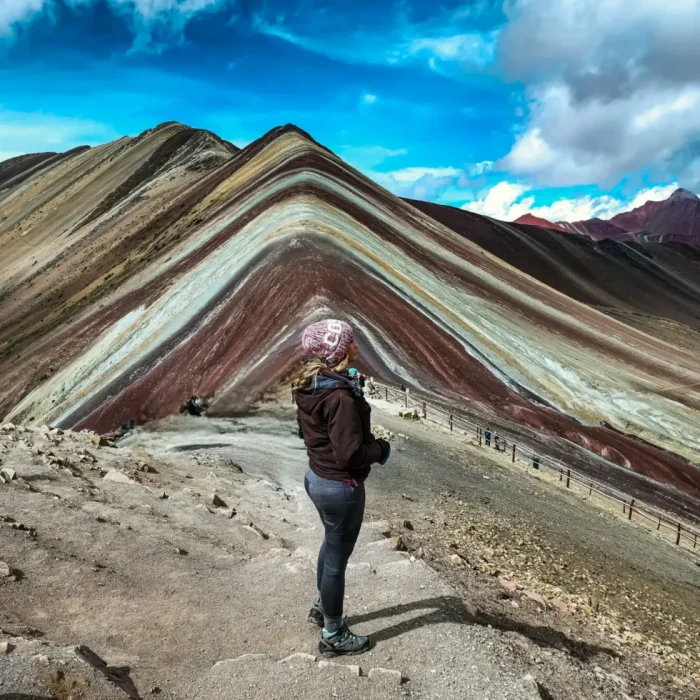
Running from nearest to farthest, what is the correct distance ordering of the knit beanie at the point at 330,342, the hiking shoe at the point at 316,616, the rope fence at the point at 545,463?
the knit beanie at the point at 330,342 < the hiking shoe at the point at 316,616 < the rope fence at the point at 545,463

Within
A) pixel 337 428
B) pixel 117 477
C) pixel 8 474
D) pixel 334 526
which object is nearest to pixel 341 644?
pixel 334 526

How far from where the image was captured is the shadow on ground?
204 inches

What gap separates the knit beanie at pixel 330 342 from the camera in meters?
4.50

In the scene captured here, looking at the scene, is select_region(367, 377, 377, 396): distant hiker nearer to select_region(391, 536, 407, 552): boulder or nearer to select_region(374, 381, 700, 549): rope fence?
select_region(374, 381, 700, 549): rope fence

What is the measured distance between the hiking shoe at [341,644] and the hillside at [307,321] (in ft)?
41.4

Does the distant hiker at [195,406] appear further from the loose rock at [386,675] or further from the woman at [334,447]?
the loose rock at [386,675]

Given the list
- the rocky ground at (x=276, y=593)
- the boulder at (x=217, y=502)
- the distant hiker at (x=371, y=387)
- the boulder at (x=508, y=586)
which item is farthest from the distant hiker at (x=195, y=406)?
the boulder at (x=508, y=586)

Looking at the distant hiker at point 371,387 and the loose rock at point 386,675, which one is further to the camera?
the distant hiker at point 371,387

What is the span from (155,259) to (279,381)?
80.1 feet

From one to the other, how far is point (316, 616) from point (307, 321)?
51.1 feet

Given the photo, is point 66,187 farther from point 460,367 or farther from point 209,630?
point 209,630

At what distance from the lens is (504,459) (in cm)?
1600

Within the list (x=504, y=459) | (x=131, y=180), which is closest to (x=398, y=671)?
(x=504, y=459)

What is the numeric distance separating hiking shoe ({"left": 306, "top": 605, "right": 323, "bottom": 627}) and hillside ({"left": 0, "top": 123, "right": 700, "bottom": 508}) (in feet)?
39.8
